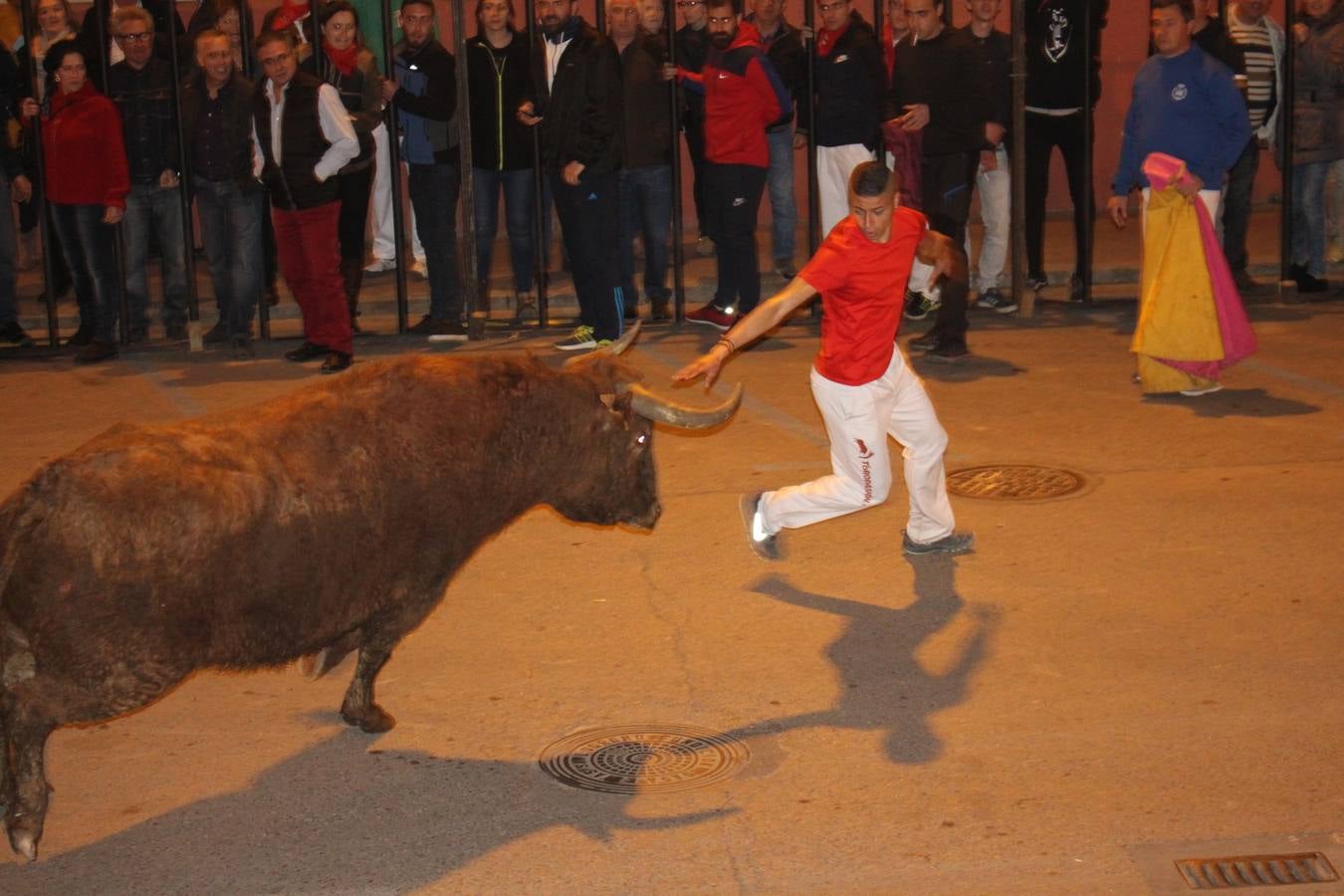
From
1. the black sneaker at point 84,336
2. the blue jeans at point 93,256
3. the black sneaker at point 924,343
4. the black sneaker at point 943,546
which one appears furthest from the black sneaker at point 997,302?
the black sneaker at point 84,336

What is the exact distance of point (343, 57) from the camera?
12977 mm

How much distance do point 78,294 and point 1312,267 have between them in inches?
382

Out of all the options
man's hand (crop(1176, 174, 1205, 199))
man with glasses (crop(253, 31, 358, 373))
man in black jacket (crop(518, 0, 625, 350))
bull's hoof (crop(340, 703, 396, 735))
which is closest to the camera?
bull's hoof (crop(340, 703, 396, 735))

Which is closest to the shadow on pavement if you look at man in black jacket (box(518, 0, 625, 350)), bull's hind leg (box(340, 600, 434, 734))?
man in black jacket (box(518, 0, 625, 350))

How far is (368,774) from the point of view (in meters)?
6.06

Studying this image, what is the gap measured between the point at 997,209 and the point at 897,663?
25.3ft

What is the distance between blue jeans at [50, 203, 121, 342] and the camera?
42.2 ft

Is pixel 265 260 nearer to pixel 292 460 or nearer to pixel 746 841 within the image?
pixel 292 460

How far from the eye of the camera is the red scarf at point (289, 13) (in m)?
13.7

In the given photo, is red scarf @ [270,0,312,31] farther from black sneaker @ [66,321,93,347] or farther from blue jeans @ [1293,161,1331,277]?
blue jeans @ [1293,161,1331,277]

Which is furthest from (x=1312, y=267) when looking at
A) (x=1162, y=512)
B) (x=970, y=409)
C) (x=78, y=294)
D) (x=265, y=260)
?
(x=78, y=294)

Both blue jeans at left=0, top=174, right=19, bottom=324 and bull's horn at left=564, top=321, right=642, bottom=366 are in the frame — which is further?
blue jeans at left=0, top=174, right=19, bottom=324

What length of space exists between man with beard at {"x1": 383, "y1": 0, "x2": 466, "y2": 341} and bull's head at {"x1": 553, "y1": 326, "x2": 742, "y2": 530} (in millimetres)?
6658

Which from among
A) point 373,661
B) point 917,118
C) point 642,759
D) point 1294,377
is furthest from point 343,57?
point 642,759
